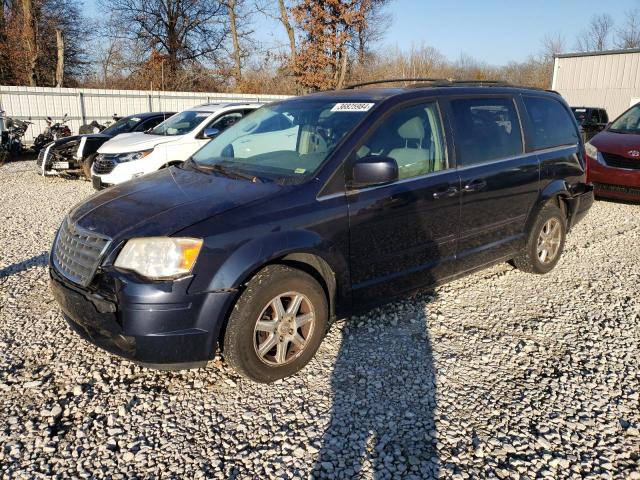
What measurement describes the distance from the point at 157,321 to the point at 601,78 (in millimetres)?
27539

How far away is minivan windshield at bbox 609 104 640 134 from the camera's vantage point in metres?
8.98

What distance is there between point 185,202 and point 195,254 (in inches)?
20.3

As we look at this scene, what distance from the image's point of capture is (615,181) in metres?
8.32

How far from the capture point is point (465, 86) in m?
4.46

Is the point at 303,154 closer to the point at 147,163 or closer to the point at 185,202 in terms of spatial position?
the point at 185,202

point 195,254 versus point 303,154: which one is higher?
point 303,154

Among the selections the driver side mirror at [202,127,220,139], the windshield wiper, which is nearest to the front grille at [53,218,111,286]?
the windshield wiper

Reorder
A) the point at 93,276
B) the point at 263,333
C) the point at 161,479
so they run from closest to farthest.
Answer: the point at 161,479
the point at 93,276
the point at 263,333

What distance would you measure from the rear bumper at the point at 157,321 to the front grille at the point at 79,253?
5.1 inches

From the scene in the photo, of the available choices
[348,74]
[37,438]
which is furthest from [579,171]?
[348,74]

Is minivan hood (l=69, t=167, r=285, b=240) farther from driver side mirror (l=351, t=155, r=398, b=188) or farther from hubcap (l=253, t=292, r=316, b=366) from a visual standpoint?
hubcap (l=253, t=292, r=316, b=366)

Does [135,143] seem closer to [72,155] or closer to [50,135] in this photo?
[72,155]

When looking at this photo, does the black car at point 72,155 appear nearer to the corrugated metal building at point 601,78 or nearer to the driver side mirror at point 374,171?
the driver side mirror at point 374,171

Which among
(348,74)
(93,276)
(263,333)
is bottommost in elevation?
(263,333)
